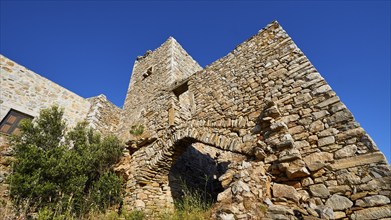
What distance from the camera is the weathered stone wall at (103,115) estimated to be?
1023cm

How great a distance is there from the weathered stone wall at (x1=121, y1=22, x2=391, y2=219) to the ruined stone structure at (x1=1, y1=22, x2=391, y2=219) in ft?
0.05

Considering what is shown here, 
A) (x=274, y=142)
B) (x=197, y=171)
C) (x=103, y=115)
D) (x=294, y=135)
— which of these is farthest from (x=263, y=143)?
(x=103, y=115)

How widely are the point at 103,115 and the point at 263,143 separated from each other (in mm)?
9237

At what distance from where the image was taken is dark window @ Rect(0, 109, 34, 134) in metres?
7.77

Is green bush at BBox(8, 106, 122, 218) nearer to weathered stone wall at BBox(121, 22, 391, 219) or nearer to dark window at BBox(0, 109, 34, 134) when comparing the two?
weathered stone wall at BBox(121, 22, 391, 219)

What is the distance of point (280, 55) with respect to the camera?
16.3 ft

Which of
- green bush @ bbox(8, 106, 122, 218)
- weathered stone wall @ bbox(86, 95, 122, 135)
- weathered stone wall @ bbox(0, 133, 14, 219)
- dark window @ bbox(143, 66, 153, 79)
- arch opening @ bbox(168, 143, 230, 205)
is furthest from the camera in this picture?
dark window @ bbox(143, 66, 153, 79)


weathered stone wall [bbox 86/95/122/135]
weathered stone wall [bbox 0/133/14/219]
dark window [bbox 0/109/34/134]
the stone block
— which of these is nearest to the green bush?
weathered stone wall [bbox 0/133/14/219]

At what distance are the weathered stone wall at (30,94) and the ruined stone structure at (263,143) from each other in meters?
3.95

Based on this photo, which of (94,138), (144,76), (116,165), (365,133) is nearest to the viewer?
(365,133)

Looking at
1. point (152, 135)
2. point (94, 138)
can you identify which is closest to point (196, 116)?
point (152, 135)

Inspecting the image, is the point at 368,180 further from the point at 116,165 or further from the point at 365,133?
the point at 116,165

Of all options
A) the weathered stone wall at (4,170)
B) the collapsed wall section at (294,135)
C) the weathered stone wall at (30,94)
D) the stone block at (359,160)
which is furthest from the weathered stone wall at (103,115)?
the stone block at (359,160)

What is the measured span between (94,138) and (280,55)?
6706 millimetres
